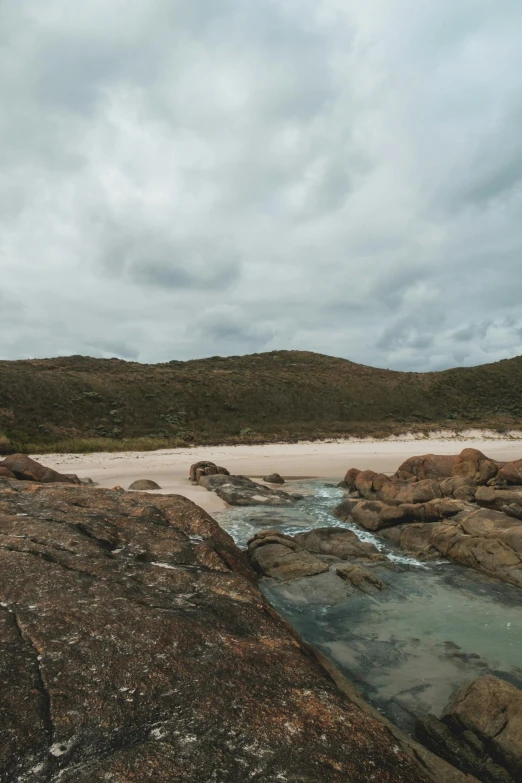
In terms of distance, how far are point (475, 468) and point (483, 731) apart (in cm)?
1635

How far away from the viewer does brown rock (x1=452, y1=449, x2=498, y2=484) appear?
19.1 metres

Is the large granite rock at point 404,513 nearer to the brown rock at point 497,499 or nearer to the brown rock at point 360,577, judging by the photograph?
the brown rock at point 497,499

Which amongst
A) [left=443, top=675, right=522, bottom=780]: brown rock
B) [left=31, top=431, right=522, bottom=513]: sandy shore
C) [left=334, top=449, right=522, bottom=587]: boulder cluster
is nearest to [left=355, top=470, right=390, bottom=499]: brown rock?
[left=334, top=449, right=522, bottom=587]: boulder cluster

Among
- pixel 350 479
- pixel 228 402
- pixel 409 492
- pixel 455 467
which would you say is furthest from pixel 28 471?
pixel 228 402

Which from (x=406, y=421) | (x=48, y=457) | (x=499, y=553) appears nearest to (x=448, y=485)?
(x=499, y=553)

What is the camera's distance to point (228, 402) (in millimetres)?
58219

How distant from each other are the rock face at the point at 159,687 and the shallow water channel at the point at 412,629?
2.40m

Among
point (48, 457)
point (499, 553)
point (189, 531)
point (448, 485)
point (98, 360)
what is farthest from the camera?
point (98, 360)

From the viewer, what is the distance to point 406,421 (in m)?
58.9

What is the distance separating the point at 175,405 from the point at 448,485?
40.3 m

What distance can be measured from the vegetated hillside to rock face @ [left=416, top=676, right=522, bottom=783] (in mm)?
29964

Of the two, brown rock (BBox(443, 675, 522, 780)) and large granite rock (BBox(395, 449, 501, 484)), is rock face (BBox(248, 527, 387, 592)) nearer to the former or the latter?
brown rock (BBox(443, 675, 522, 780))

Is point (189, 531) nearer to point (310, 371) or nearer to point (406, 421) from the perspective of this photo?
point (406, 421)

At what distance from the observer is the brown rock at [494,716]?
4387 mm
